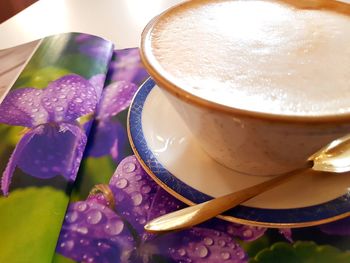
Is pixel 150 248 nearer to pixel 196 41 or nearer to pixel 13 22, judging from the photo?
pixel 196 41

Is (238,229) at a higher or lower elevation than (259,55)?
lower

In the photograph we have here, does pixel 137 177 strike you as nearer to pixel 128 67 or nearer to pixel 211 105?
pixel 211 105

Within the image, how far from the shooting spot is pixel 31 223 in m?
0.39

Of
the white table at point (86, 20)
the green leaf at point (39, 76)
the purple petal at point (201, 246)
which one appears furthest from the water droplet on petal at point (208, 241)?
the white table at point (86, 20)

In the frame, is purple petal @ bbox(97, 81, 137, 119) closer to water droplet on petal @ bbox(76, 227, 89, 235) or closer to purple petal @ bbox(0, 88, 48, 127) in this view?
purple petal @ bbox(0, 88, 48, 127)

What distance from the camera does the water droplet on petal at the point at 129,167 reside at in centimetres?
44

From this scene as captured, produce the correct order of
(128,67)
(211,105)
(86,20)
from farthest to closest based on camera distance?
(86,20) → (128,67) → (211,105)

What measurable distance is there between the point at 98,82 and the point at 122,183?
0.79 ft

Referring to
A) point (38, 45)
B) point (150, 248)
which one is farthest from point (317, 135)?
point (38, 45)

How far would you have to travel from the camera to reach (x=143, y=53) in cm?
40

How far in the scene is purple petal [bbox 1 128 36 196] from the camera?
0.43m

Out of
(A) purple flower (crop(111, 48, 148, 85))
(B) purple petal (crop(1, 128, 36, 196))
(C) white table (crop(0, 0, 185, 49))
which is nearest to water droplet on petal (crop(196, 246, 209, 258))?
(B) purple petal (crop(1, 128, 36, 196))

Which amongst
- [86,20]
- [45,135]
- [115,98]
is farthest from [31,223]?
[86,20]

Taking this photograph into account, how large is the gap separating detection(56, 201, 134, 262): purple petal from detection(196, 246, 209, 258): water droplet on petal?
7 centimetres
